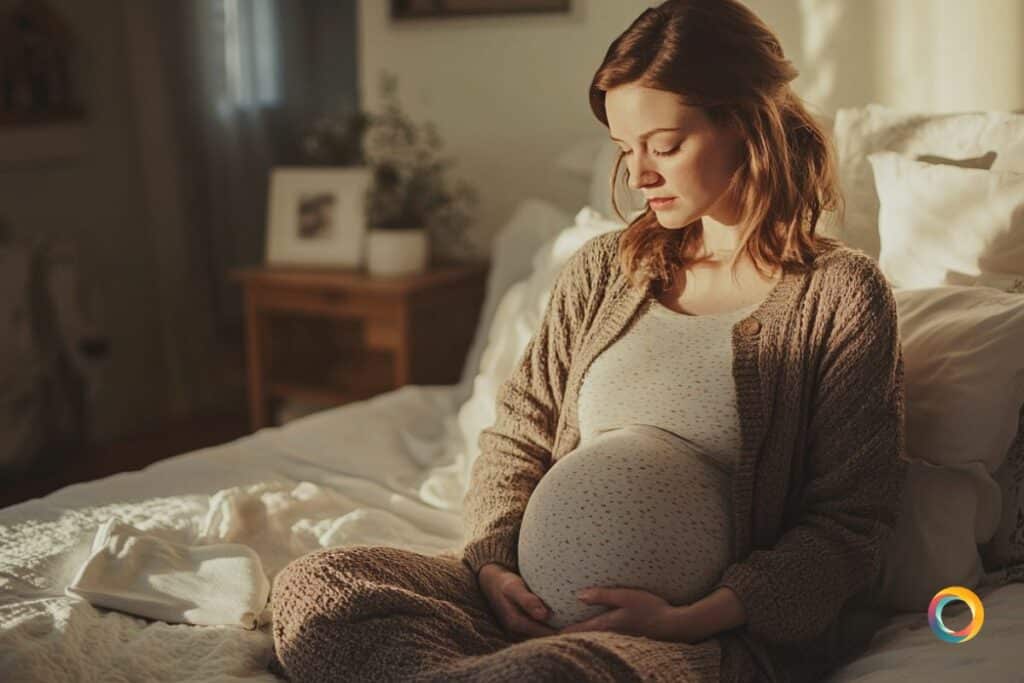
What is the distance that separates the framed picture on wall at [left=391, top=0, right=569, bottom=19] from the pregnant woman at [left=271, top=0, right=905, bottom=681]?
1302mm

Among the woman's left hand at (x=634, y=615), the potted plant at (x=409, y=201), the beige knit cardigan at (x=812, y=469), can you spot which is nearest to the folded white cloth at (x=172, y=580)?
the beige knit cardigan at (x=812, y=469)

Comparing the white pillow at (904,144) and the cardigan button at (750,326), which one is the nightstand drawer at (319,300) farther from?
the cardigan button at (750,326)

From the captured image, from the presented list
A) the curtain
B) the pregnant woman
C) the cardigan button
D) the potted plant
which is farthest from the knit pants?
the curtain

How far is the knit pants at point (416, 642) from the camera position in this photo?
3.43 feet

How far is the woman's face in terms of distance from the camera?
1311 mm

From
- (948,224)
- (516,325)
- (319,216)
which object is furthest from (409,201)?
(948,224)

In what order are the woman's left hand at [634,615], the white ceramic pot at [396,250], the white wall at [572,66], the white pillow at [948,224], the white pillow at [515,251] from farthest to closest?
the white ceramic pot at [396,250] → the white pillow at [515,251] → the white wall at [572,66] → the white pillow at [948,224] → the woman's left hand at [634,615]

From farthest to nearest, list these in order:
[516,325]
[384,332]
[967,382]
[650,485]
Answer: [384,332] < [516,325] < [967,382] < [650,485]

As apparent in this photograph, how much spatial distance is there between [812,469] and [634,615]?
274mm

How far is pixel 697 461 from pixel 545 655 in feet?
1.16

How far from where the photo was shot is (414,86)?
299 cm

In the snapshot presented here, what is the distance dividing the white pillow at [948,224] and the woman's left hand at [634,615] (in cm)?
67

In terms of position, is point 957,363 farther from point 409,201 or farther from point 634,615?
point 409,201

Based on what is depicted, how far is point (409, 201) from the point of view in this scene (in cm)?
283
